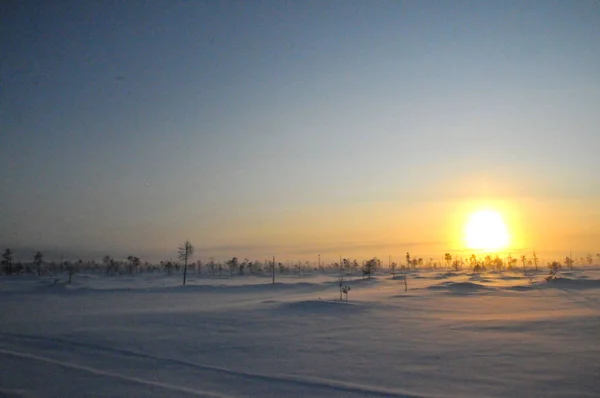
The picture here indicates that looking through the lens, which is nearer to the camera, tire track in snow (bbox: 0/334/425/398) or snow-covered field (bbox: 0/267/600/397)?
tire track in snow (bbox: 0/334/425/398)

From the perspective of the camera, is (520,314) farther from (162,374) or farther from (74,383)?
(74,383)

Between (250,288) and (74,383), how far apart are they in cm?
4442

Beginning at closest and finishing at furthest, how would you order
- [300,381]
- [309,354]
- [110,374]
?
1. [300,381]
2. [110,374]
3. [309,354]

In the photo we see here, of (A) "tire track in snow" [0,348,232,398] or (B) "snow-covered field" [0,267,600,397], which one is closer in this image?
(A) "tire track in snow" [0,348,232,398]

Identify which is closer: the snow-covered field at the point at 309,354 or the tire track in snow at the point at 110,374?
the tire track in snow at the point at 110,374

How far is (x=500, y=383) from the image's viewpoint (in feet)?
32.9

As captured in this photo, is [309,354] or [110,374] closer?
[110,374]

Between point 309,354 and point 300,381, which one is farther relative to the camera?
point 309,354

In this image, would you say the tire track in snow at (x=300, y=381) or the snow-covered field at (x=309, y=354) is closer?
the tire track in snow at (x=300, y=381)

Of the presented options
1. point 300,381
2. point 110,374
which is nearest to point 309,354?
point 300,381

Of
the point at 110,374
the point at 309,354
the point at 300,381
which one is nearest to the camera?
the point at 300,381

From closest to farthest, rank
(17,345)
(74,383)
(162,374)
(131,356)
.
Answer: (74,383), (162,374), (131,356), (17,345)

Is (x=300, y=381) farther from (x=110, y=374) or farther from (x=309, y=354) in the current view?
(x=110, y=374)

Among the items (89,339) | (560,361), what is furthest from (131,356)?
(560,361)
